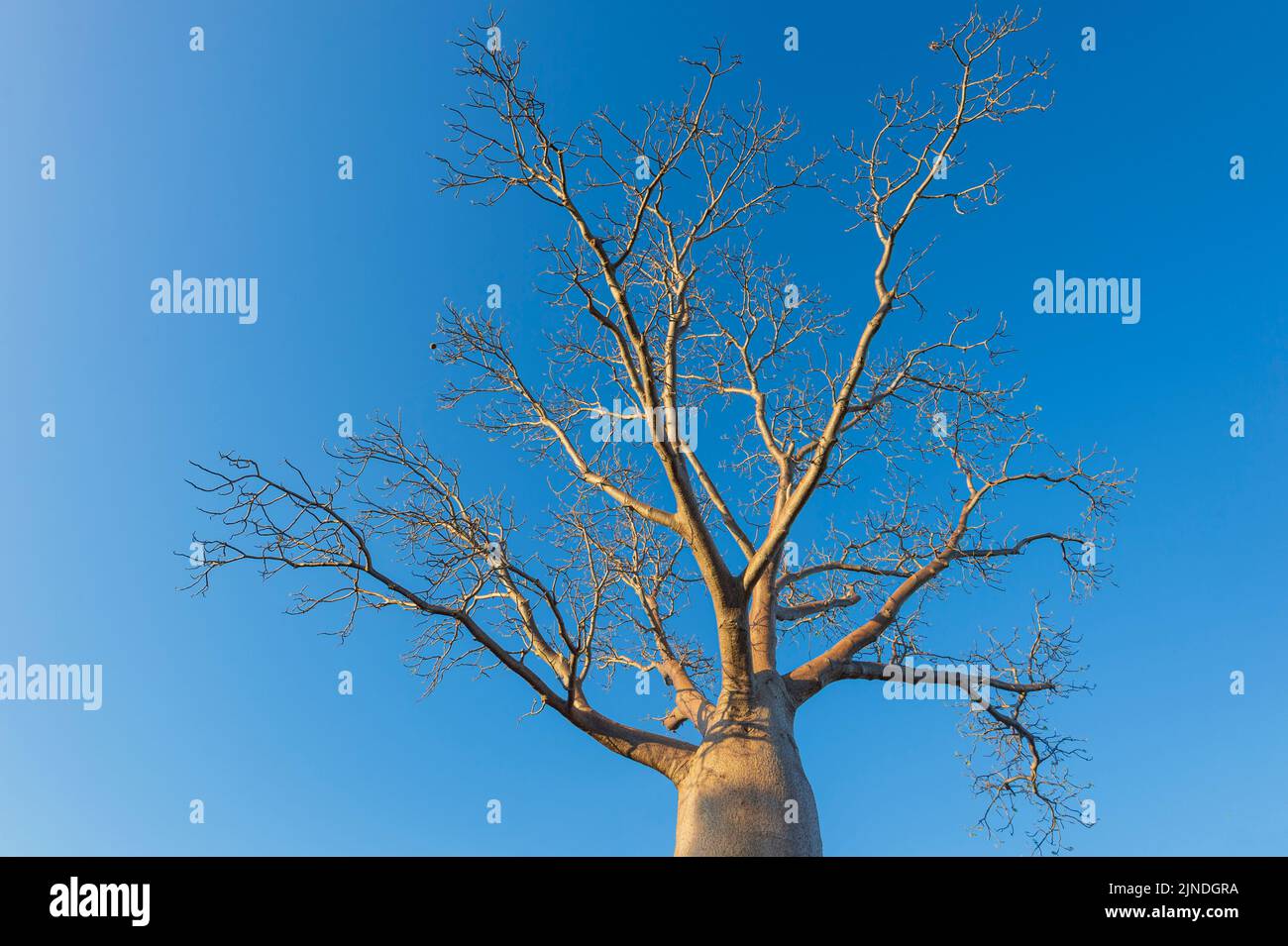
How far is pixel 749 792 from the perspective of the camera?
577cm

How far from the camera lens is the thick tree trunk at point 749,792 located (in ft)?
18.4

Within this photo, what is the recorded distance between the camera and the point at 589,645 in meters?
5.99

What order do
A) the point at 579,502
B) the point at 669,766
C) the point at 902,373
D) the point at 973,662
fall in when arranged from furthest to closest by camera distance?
the point at 579,502 → the point at 973,662 → the point at 902,373 → the point at 669,766

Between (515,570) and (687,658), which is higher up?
(515,570)

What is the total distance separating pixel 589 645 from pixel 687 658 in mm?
3872

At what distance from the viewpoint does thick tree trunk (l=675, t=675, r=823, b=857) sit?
5.61m

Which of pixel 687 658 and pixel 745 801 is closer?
pixel 745 801
